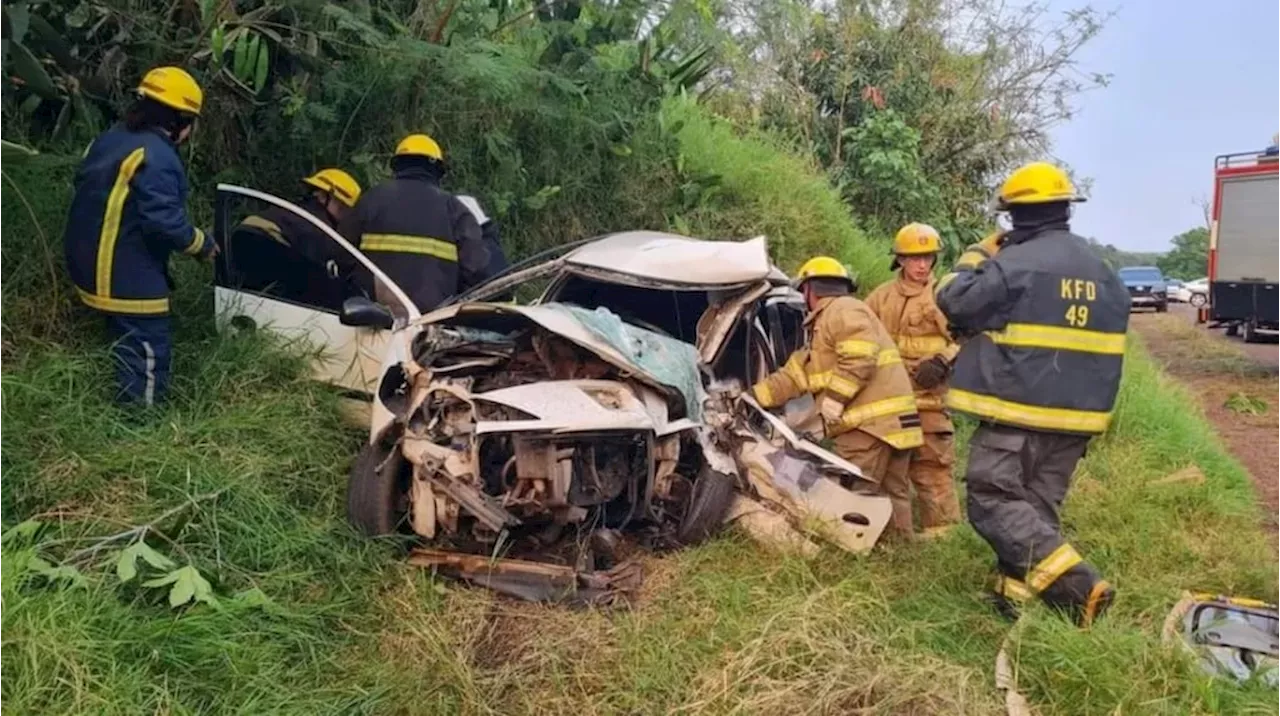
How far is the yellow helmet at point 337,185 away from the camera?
579 cm

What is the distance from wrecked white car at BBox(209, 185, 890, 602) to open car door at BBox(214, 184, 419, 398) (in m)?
0.21

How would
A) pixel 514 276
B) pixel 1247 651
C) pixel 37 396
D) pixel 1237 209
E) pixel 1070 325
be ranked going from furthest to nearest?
pixel 1237 209
pixel 514 276
pixel 37 396
pixel 1070 325
pixel 1247 651

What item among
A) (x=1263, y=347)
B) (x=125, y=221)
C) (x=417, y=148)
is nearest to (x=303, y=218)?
(x=417, y=148)

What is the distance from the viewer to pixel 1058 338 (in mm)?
3822

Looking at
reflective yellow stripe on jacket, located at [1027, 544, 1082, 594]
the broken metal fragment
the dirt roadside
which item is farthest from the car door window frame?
the dirt roadside

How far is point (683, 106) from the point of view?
10703 mm

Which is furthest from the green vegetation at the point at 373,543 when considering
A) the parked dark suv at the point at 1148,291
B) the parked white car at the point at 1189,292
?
the parked white car at the point at 1189,292

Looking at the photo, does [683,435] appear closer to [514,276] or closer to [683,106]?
→ [514,276]

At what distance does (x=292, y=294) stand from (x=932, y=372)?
3.32m

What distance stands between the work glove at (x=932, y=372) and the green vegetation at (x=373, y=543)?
38.1 inches

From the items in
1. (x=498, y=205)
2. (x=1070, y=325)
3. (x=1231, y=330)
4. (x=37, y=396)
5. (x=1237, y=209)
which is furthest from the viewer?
(x=1231, y=330)

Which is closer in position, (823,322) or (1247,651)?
(1247,651)

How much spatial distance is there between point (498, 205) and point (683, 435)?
11.5 ft

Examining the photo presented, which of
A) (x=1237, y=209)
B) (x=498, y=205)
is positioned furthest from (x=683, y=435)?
(x=1237, y=209)
